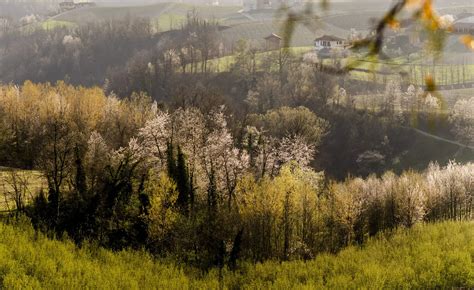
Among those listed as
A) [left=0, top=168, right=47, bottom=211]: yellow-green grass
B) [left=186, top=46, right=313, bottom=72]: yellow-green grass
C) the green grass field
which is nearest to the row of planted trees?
[left=0, top=168, right=47, bottom=211]: yellow-green grass

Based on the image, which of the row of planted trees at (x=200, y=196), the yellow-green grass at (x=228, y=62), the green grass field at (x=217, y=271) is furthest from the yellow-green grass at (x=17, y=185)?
the yellow-green grass at (x=228, y=62)

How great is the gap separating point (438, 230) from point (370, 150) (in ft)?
149

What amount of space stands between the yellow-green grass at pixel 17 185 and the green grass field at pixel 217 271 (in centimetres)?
771

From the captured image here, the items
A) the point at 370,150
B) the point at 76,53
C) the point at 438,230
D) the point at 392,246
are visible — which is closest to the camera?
the point at 392,246

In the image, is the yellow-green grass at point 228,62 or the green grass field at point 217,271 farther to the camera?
the yellow-green grass at point 228,62

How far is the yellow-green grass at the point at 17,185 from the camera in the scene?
132 feet

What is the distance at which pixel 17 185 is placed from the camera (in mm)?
46438

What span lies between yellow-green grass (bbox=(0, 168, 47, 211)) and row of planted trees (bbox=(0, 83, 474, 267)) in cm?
153

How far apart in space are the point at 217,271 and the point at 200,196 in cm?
1222

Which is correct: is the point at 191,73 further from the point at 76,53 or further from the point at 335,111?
the point at 76,53

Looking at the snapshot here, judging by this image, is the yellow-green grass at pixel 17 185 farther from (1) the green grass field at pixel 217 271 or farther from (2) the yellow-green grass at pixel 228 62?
(2) the yellow-green grass at pixel 228 62

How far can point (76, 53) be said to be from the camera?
6777 inches

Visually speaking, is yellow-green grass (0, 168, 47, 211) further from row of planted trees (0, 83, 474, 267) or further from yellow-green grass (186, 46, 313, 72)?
yellow-green grass (186, 46, 313, 72)

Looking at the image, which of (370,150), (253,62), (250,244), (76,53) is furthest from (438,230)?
(76,53)
